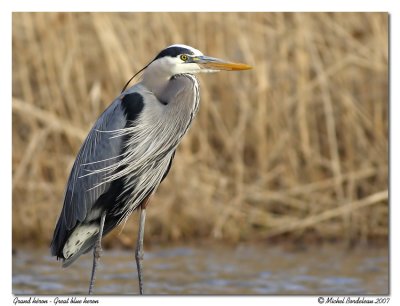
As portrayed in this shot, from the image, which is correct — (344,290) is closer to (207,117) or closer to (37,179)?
(207,117)

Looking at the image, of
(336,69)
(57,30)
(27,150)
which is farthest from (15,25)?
(336,69)

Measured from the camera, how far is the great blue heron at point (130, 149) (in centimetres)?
596

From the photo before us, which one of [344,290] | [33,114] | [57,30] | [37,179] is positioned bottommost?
[344,290]

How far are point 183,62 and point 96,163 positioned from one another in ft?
2.74

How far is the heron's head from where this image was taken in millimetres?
5836

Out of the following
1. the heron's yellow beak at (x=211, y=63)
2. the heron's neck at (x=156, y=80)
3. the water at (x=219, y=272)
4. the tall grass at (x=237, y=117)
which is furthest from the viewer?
the tall grass at (x=237, y=117)

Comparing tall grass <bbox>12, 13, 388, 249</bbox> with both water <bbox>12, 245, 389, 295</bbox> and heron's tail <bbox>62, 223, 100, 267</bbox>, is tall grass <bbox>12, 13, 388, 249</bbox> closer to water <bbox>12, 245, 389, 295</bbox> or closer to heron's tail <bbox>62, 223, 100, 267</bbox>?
water <bbox>12, 245, 389, 295</bbox>

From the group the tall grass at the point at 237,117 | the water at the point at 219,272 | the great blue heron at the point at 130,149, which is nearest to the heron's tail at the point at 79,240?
the great blue heron at the point at 130,149

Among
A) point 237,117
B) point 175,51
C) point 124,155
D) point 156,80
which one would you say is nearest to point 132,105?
point 156,80

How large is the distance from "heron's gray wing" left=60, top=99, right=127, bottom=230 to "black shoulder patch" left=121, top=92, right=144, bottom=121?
3 cm

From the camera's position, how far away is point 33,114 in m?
8.28

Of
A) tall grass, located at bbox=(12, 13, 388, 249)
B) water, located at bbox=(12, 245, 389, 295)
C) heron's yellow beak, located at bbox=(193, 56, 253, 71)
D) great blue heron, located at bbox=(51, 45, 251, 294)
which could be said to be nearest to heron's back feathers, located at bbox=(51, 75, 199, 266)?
great blue heron, located at bbox=(51, 45, 251, 294)

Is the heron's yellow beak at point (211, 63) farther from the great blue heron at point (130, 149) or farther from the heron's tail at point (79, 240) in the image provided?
the heron's tail at point (79, 240)
